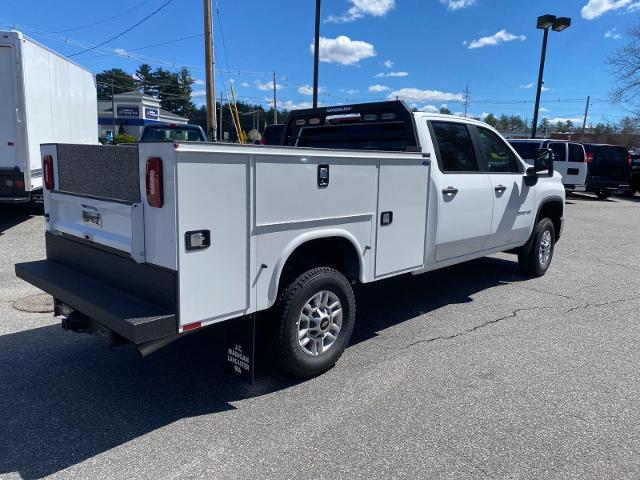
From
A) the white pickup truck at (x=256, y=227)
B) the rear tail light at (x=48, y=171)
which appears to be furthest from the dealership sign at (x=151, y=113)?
the rear tail light at (x=48, y=171)

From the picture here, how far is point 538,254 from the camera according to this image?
24.6 ft

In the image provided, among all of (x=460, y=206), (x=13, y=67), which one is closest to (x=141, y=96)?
(x=13, y=67)

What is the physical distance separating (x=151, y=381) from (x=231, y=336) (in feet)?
2.72

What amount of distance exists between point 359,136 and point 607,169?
1913cm

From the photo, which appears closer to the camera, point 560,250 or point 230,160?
point 230,160

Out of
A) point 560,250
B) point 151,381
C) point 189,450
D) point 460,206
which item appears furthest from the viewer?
point 560,250

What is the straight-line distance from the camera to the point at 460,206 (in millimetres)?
5523

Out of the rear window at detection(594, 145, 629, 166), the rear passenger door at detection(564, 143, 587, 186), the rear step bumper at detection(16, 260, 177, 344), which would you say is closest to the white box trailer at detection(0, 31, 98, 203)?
the rear step bumper at detection(16, 260, 177, 344)

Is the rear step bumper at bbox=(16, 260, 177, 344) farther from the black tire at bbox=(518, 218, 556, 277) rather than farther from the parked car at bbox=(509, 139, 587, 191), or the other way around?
the parked car at bbox=(509, 139, 587, 191)

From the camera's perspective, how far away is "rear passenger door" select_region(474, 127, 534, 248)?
20.0ft

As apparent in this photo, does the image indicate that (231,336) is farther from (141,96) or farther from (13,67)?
(141,96)

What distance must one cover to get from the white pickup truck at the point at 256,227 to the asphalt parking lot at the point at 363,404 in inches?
20.9

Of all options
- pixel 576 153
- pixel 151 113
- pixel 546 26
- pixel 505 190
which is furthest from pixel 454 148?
pixel 151 113

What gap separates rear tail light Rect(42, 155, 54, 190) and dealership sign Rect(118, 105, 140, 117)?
68.4m
